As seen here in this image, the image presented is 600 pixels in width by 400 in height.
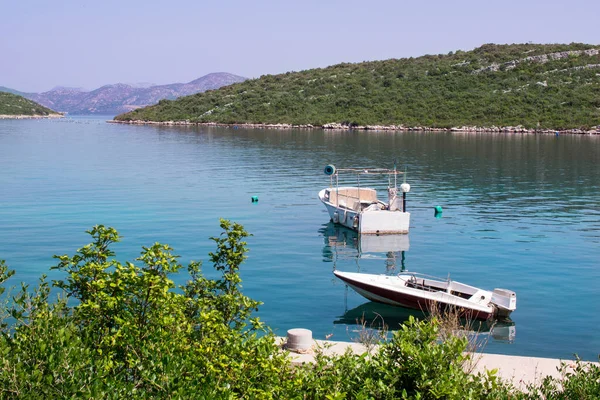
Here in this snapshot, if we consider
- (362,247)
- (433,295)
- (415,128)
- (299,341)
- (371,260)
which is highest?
(415,128)

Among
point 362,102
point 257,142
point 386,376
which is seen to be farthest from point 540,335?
point 362,102

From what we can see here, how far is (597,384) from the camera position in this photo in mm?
10891

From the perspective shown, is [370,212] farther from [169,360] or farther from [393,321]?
[169,360]

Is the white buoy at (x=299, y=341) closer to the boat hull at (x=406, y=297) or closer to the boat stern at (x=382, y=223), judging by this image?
the boat hull at (x=406, y=297)

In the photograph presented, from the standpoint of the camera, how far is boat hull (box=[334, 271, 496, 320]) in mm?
23078

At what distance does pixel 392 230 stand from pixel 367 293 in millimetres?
14039

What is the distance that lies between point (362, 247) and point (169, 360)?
2768cm

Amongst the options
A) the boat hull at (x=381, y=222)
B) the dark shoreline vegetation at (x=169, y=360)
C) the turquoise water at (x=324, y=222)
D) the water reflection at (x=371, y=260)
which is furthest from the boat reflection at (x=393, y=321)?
the boat hull at (x=381, y=222)

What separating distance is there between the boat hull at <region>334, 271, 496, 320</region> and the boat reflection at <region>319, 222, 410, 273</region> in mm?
6661

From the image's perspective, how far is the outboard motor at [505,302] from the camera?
23.5 meters

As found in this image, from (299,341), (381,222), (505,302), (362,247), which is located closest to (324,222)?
(381,222)

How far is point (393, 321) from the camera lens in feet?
78.5

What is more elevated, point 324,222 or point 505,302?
point 324,222

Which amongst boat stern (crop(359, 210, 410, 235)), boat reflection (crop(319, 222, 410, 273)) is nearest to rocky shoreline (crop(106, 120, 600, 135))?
boat stern (crop(359, 210, 410, 235))
